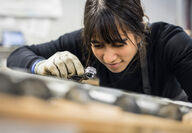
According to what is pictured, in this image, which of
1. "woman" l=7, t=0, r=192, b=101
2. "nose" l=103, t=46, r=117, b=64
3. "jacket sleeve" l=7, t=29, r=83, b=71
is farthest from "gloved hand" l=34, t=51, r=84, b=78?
"jacket sleeve" l=7, t=29, r=83, b=71

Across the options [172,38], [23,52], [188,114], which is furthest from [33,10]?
[188,114]

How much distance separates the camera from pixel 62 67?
0.72m

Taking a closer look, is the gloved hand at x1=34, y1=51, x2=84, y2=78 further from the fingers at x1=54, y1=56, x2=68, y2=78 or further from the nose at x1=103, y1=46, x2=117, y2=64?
the nose at x1=103, y1=46, x2=117, y2=64

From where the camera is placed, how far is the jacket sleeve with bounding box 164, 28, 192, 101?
30.0 inches

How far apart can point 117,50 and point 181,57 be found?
198 millimetres

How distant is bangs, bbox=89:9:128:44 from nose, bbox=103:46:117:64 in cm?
4

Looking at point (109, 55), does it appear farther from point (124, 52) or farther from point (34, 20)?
point (34, 20)

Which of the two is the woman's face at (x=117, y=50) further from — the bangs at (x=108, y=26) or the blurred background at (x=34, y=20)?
the blurred background at (x=34, y=20)

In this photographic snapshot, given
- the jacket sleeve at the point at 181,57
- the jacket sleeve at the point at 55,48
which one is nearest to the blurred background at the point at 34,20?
the jacket sleeve at the point at 55,48

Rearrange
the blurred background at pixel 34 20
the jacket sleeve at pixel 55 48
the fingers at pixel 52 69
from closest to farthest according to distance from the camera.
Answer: the fingers at pixel 52 69 < the jacket sleeve at pixel 55 48 < the blurred background at pixel 34 20

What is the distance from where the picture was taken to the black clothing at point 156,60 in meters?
0.78

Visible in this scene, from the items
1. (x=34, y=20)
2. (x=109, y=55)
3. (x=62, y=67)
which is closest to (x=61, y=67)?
(x=62, y=67)

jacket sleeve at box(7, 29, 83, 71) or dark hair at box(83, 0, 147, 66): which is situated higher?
dark hair at box(83, 0, 147, 66)

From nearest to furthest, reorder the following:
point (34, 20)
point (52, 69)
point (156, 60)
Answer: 1. point (52, 69)
2. point (156, 60)
3. point (34, 20)
